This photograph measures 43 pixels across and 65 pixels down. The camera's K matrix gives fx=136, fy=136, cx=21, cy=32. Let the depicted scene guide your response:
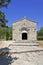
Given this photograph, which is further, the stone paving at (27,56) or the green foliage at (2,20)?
the stone paving at (27,56)

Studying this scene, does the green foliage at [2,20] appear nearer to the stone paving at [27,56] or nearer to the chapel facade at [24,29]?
the stone paving at [27,56]

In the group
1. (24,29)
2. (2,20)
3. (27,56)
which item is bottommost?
(27,56)

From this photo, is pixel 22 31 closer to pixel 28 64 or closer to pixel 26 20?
pixel 26 20

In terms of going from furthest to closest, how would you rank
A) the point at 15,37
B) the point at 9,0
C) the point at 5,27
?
1. the point at 15,37
2. the point at 5,27
3. the point at 9,0

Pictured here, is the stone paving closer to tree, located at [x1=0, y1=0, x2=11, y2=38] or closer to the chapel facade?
tree, located at [x1=0, y1=0, x2=11, y2=38]

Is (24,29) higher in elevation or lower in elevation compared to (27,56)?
higher

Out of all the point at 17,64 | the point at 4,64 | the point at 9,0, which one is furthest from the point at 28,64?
the point at 9,0

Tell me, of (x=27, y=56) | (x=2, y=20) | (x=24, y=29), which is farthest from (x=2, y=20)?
(x=24, y=29)

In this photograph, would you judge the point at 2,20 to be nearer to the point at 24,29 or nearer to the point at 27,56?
the point at 27,56

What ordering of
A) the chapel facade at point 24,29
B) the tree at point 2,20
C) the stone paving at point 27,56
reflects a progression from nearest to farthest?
the tree at point 2,20 < the stone paving at point 27,56 < the chapel facade at point 24,29

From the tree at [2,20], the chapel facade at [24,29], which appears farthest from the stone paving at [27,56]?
the chapel facade at [24,29]

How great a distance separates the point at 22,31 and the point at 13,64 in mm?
22431

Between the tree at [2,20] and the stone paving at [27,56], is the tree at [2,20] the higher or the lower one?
the higher one

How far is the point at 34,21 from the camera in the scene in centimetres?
3356
